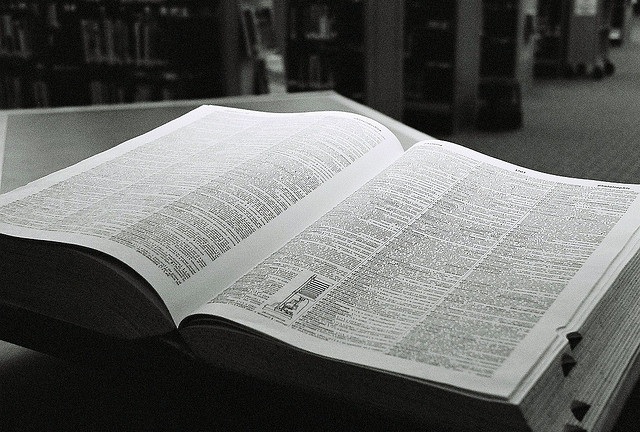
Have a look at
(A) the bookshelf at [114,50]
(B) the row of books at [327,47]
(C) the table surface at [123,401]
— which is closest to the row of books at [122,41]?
(A) the bookshelf at [114,50]

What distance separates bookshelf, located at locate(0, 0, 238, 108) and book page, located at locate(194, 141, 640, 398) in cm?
397

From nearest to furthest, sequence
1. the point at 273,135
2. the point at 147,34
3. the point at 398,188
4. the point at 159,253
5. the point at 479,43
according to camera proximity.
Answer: the point at 159,253
the point at 398,188
the point at 273,135
the point at 147,34
the point at 479,43

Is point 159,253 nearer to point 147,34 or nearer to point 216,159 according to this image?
point 216,159

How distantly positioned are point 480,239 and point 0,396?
0.35 metres

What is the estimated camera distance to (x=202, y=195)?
62 cm

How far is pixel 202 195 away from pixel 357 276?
160 millimetres

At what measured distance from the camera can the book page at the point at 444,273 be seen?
1.42 ft

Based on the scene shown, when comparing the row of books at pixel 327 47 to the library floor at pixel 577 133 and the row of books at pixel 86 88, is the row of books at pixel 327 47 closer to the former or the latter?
the library floor at pixel 577 133

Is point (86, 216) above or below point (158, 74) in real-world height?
above

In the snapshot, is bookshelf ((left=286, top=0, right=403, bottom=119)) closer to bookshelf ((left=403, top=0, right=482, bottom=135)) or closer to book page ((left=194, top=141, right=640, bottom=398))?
bookshelf ((left=403, top=0, right=482, bottom=135))

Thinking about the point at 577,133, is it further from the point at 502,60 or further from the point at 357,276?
the point at 357,276

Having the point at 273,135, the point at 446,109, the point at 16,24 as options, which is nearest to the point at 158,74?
the point at 16,24

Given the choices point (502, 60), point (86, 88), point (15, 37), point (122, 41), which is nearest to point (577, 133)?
point (502, 60)

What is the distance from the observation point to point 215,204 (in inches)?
23.6
